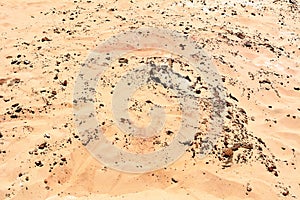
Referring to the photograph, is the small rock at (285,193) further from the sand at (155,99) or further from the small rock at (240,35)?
the small rock at (240,35)

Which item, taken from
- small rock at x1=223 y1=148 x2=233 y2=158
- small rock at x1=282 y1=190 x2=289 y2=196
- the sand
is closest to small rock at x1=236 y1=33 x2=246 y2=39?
the sand

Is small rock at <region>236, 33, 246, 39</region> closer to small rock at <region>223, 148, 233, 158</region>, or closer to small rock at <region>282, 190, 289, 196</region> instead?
small rock at <region>223, 148, 233, 158</region>

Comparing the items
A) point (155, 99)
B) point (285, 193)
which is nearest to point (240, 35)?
point (155, 99)

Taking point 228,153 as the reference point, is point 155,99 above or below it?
above

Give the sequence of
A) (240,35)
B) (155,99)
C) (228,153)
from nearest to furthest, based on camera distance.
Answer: (228,153) < (155,99) < (240,35)

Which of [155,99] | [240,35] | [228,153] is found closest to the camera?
[228,153]

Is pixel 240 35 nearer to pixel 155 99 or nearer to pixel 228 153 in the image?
pixel 155 99

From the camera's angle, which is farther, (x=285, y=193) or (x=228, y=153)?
(x=228, y=153)

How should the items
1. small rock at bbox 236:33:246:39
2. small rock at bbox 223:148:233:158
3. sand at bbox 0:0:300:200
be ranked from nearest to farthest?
sand at bbox 0:0:300:200 < small rock at bbox 223:148:233:158 < small rock at bbox 236:33:246:39

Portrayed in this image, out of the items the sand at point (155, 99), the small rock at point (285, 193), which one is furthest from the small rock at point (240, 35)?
the small rock at point (285, 193)
